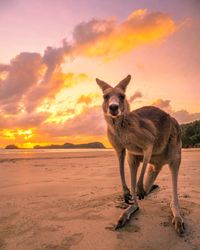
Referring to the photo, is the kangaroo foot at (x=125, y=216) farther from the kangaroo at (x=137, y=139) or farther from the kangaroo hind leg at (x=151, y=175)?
the kangaroo hind leg at (x=151, y=175)

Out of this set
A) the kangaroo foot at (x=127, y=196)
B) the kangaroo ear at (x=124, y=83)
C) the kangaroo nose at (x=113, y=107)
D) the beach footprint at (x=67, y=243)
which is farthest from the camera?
the kangaroo ear at (x=124, y=83)

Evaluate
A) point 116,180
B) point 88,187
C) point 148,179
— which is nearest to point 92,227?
point 148,179

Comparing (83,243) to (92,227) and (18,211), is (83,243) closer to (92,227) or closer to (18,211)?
(92,227)

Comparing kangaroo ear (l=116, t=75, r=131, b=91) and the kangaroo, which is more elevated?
kangaroo ear (l=116, t=75, r=131, b=91)

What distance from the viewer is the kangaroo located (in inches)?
146

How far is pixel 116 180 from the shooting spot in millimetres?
6449

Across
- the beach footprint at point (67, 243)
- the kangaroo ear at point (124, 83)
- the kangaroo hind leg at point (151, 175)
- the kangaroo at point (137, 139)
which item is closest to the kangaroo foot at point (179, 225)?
the kangaroo at point (137, 139)

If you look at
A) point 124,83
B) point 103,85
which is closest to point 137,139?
point 124,83

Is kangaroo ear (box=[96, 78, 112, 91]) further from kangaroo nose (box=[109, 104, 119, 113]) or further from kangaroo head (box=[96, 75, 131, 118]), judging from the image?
kangaroo nose (box=[109, 104, 119, 113])

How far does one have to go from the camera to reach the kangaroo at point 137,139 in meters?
3.70

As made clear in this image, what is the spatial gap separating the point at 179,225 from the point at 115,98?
65.1 inches

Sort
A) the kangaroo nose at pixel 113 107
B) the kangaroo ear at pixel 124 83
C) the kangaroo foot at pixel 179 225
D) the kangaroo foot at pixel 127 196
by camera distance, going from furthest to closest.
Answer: the kangaroo ear at pixel 124 83, the kangaroo foot at pixel 127 196, the kangaroo nose at pixel 113 107, the kangaroo foot at pixel 179 225

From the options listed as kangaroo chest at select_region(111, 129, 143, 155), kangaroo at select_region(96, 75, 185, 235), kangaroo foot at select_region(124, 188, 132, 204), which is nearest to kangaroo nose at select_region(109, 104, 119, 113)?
kangaroo at select_region(96, 75, 185, 235)

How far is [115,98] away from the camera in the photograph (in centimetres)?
376
